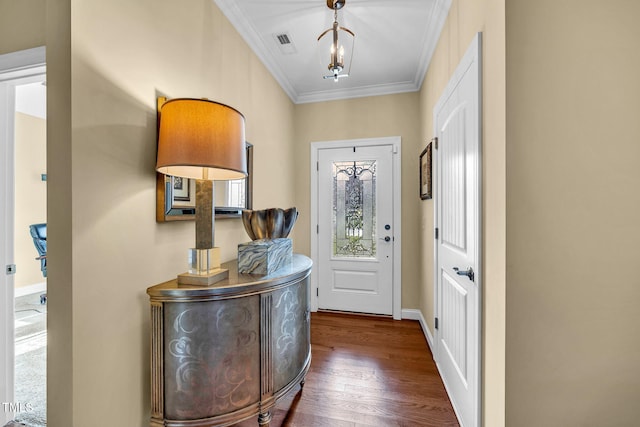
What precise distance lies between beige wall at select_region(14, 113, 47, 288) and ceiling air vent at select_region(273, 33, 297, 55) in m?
4.01

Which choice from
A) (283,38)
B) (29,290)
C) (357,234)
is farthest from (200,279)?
(29,290)

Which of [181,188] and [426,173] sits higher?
[426,173]

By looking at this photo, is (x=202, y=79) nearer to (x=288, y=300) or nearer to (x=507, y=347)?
(x=288, y=300)

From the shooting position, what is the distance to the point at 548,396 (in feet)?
3.44

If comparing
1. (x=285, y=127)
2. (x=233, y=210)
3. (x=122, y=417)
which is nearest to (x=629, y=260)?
(x=233, y=210)

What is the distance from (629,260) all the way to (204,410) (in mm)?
1877

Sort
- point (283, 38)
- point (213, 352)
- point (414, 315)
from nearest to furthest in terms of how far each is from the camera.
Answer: point (213, 352), point (283, 38), point (414, 315)

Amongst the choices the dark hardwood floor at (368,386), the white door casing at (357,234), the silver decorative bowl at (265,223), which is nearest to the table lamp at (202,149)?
the silver decorative bowl at (265,223)

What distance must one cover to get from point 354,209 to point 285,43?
6.10 feet

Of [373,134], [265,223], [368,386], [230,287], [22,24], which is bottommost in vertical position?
[368,386]

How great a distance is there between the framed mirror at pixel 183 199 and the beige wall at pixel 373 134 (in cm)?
147

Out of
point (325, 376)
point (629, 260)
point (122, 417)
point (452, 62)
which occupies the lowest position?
point (325, 376)

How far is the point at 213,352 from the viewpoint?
1154mm

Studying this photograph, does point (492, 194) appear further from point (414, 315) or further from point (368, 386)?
point (414, 315)
